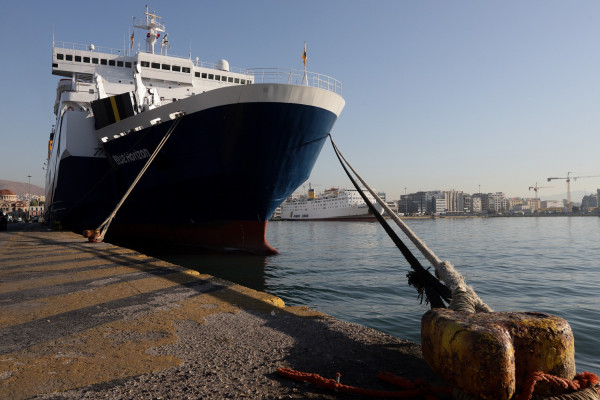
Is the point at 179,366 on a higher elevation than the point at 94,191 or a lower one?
lower

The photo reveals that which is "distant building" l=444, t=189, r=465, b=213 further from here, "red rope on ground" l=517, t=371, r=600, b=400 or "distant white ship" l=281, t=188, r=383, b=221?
"red rope on ground" l=517, t=371, r=600, b=400

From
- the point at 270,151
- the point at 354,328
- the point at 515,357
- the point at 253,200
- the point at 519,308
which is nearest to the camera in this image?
the point at 515,357

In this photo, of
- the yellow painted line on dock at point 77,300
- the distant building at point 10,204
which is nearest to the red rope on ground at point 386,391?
the yellow painted line on dock at point 77,300

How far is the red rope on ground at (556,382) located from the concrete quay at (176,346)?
62 centimetres

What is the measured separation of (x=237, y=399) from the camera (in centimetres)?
210

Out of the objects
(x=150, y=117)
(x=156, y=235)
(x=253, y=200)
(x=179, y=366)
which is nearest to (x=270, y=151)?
(x=253, y=200)

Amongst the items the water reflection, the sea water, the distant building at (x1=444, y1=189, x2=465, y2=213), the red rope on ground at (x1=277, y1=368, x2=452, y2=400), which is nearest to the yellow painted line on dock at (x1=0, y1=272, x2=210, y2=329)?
the red rope on ground at (x1=277, y1=368, x2=452, y2=400)

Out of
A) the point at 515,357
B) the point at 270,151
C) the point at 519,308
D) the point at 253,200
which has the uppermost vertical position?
the point at 270,151

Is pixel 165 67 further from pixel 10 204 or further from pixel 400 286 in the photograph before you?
pixel 10 204

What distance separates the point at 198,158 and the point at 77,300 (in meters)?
8.58

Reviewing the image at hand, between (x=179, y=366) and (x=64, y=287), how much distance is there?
3714mm

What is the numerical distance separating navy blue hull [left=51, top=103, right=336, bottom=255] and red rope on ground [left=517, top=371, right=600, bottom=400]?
34.9ft

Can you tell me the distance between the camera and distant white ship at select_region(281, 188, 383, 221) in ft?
258

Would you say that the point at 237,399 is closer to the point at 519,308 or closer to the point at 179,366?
the point at 179,366
